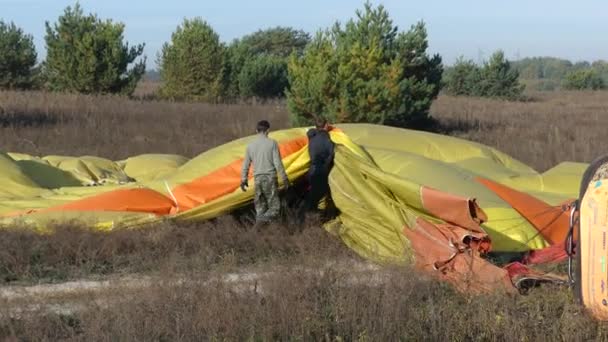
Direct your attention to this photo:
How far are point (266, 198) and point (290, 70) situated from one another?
14.4 metres

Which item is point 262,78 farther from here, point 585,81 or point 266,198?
point 585,81

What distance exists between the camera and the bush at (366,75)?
21.9 metres

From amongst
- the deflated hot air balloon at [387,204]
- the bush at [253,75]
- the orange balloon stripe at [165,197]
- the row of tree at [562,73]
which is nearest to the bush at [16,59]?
the bush at [253,75]

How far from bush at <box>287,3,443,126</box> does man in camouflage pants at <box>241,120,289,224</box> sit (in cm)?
1202

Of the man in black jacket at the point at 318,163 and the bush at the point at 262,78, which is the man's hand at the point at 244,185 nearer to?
the man in black jacket at the point at 318,163

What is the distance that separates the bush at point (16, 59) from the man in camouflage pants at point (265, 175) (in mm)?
30678

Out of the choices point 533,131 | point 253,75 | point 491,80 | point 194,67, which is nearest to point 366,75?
point 533,131

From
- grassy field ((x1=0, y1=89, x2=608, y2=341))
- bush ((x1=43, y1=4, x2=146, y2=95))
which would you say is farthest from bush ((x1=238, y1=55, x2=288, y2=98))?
grassy field ((x1=0, y1=89, x2=608, y2=341))

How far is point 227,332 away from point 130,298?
37.9 inches

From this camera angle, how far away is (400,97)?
74.2 ft

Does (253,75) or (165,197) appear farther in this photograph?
(253,75)

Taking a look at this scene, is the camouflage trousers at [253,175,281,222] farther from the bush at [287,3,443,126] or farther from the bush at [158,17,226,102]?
the bush at [158,17,226,102]

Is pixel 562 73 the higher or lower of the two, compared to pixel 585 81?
lower

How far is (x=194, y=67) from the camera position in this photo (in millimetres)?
38156
